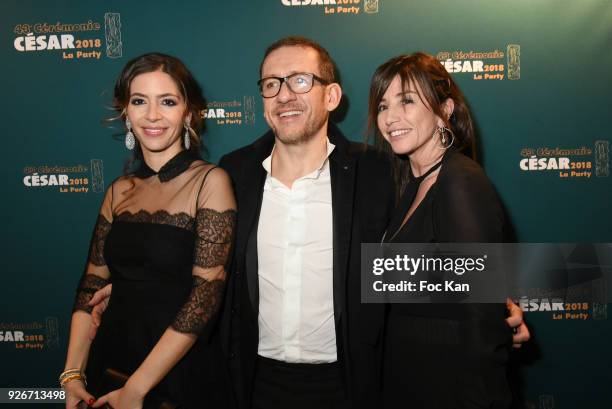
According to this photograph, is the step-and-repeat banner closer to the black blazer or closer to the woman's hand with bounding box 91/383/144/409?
the black blazer

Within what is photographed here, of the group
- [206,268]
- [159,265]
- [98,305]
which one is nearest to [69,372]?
[98,305]

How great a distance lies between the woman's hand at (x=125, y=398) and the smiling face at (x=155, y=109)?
3.10 ft

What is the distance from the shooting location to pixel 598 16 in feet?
7.61

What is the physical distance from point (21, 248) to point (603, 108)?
131 inches

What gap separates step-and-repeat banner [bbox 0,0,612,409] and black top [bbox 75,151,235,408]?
0.74m

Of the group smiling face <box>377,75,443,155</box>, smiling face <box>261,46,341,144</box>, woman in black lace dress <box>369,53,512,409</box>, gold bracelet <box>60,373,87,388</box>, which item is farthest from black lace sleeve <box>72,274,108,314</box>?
smiling face <box>377,75,443,155</box>

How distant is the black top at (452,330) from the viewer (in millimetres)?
1414

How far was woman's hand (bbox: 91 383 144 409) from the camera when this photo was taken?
164 centimetres

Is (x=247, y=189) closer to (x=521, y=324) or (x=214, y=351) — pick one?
(x=214, y=351)

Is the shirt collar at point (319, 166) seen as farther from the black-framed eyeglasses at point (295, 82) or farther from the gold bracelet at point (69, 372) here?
the gold bracelet at point (69, 372)

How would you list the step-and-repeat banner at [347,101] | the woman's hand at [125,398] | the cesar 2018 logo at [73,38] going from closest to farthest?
the woman's hand at [125,398], the step-and-repeat banner at [347,101], the cesar 2018 logo at [73,38]

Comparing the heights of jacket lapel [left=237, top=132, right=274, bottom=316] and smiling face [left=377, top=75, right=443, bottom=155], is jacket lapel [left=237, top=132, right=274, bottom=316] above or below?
below

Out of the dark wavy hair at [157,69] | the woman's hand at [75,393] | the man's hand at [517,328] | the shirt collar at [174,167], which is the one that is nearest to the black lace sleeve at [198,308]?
the shirt collar at [174,167]

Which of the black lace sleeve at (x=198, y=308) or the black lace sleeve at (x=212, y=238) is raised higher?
the black lace sleeve at (x=212, y=238)
